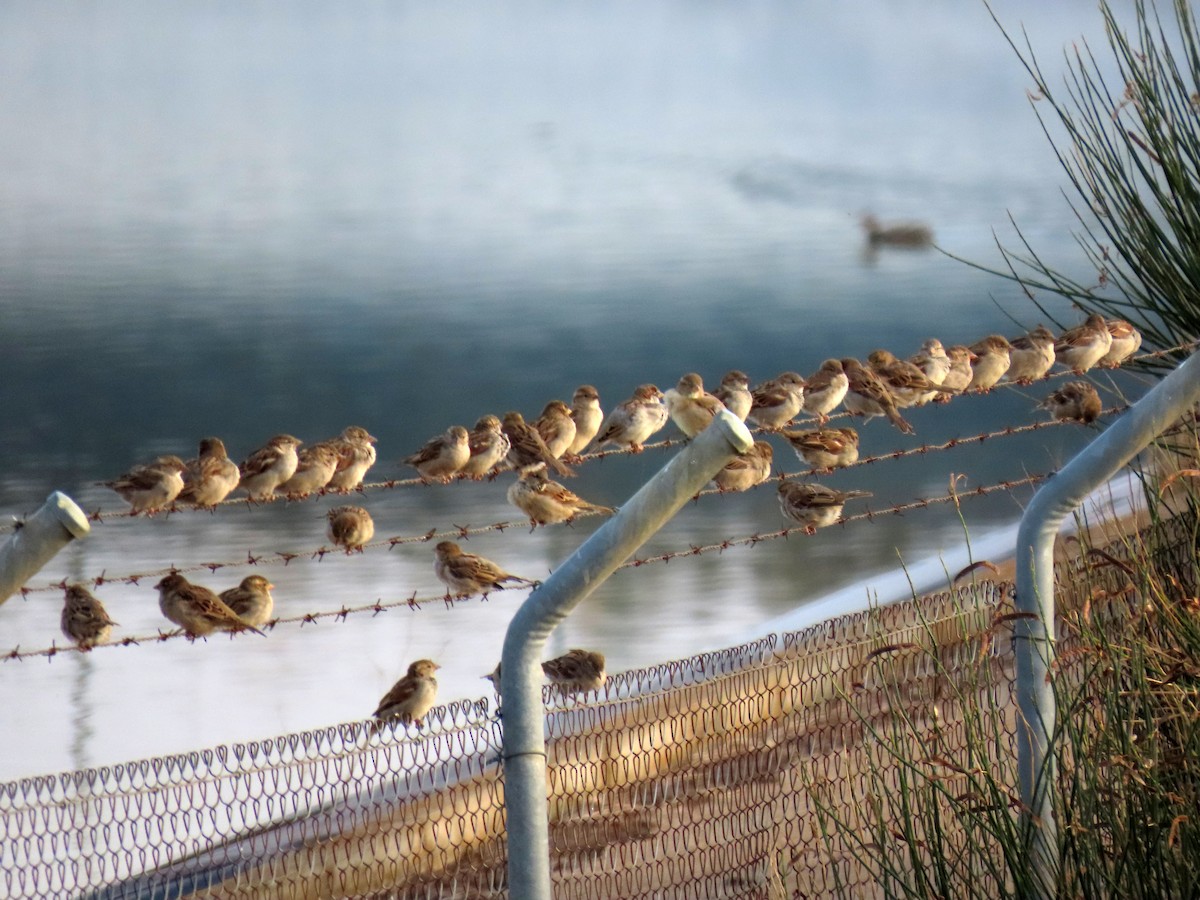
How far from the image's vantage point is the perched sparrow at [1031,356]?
6.97 meters

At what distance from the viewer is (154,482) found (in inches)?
191

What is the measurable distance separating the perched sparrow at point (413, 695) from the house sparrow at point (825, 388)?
1.86 m

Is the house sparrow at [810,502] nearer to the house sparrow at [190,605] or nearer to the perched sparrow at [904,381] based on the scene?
the perched sparrow at [904,381]

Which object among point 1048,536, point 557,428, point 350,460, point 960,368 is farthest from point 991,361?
point 1048,536

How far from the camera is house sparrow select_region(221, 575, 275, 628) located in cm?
475

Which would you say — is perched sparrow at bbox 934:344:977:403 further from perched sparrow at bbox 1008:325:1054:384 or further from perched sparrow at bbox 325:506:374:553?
perched sparrow at bbox 325:506:374:553

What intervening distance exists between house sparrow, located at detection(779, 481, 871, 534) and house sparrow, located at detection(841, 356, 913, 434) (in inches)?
20.7

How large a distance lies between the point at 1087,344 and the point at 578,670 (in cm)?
292

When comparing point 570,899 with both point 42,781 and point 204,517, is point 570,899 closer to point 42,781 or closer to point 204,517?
point 42,781

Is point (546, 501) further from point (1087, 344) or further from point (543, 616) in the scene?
point (1087, 344)

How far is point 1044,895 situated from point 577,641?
33.3ft

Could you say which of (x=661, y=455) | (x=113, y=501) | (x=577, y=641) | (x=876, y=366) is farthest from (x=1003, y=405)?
(x=876, y=366)

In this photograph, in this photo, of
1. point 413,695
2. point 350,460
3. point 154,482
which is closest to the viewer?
point 154,482

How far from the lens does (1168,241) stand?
515 cm
